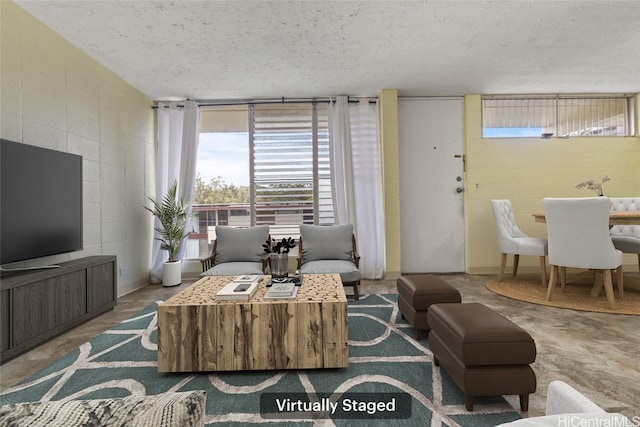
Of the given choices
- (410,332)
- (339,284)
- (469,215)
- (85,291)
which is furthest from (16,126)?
(469,215)

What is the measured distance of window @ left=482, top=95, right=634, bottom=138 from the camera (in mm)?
5055

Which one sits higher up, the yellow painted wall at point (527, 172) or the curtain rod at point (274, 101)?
the curtain rod at point (274, 101)

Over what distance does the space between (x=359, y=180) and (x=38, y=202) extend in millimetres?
3750

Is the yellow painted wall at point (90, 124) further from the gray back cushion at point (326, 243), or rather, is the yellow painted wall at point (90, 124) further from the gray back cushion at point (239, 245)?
the gray back cushion at point (326, 243)

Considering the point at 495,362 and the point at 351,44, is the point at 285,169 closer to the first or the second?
the point at 351,44

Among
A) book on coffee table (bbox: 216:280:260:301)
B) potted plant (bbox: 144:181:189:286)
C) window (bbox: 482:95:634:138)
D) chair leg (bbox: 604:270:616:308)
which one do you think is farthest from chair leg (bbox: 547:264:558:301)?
potted plant (bbox: 144:181:189:286)

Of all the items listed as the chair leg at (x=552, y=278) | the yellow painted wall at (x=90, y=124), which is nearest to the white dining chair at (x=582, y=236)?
the chair leg at (x=552, y=278)

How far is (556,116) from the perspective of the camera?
5.07m

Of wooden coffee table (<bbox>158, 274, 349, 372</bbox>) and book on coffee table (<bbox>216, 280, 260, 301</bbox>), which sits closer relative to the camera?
wooden coffee table (<bbox>158, 274, 349, 372</bbox>)

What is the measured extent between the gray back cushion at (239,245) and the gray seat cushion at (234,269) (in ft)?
0.62

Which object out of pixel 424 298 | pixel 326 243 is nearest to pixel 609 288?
pixel 424 298

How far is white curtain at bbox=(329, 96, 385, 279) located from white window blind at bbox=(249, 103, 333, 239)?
0.29 metres

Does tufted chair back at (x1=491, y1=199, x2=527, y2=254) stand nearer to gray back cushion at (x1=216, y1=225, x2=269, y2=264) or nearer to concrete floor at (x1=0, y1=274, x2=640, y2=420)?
concrete floor at (x1=0, y1=274, x2=640, y2=420)

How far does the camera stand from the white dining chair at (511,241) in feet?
13.0
